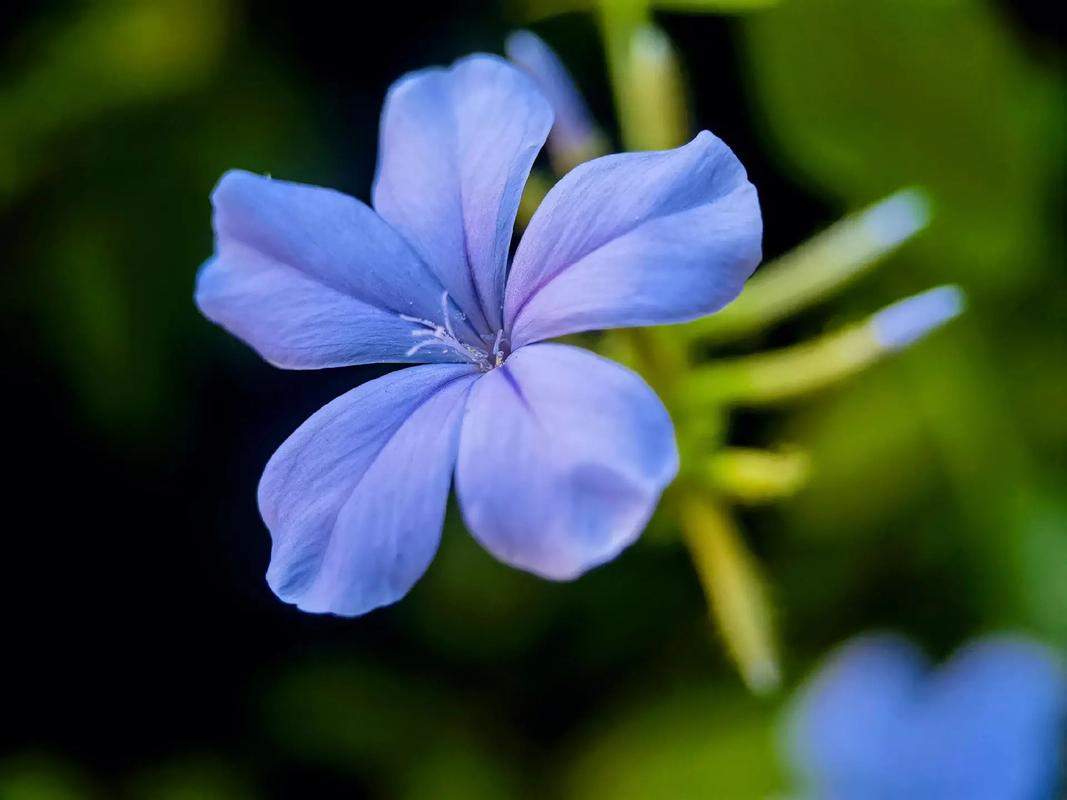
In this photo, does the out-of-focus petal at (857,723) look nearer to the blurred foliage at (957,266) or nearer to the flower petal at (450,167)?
the blurred foliage at (957,266)

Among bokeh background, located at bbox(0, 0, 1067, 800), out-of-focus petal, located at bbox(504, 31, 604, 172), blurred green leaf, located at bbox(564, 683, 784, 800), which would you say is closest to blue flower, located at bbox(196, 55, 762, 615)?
out-of-focus petal, located at bbox(504, 31, 604, 172)

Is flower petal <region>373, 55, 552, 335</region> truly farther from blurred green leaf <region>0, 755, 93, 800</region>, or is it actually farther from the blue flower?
blurred green leaf <region>0, 755, 93, 800</region>

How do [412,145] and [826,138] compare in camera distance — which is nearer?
[412,145]

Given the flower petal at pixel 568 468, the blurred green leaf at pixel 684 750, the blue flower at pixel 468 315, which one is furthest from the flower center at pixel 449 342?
the blurred green leaf at pixel 684 750

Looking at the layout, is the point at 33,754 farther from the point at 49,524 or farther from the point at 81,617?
the point at 49,524

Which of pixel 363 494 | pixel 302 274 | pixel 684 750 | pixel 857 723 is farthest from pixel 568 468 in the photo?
pixel 684 750

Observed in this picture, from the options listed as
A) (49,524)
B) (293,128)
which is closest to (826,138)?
(293,128)
